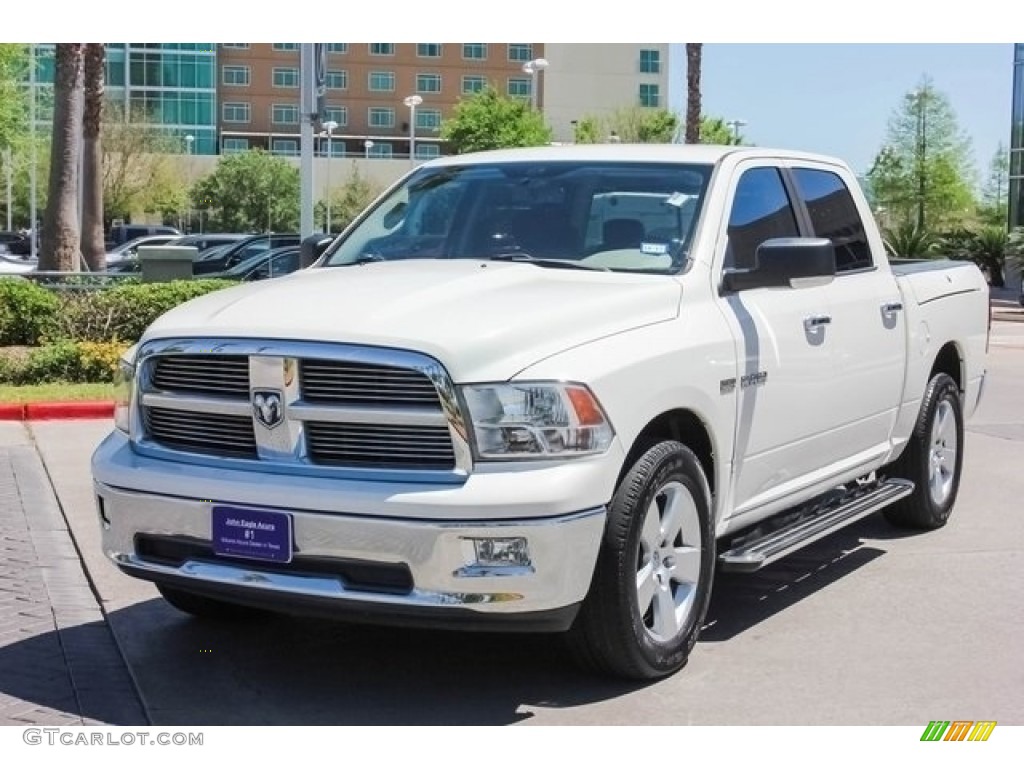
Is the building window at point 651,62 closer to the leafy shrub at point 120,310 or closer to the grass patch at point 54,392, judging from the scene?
the leafy shrub at point 120,310

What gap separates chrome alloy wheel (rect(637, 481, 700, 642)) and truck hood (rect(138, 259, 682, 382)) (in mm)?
662

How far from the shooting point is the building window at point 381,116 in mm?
103188

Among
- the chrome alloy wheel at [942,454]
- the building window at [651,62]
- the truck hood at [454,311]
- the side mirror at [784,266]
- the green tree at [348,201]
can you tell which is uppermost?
the building window at [651,62]

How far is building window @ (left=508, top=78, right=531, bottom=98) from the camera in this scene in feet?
338

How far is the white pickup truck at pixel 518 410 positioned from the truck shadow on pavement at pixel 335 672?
229 millimetres

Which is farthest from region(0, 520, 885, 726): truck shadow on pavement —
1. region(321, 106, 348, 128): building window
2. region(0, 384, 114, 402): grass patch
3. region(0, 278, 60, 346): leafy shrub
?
region(321, 106, 348, 128): building window

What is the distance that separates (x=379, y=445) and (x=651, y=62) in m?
104

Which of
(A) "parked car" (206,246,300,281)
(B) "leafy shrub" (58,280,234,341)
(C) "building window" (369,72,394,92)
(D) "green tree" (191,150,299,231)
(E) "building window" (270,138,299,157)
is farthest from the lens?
(C) "building window" (369,72,394,92)

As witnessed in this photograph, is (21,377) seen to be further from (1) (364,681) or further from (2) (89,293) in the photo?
(1) (364,681)

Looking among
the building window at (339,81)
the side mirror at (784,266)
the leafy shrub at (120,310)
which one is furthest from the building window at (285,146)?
the side mirror at (784,266)

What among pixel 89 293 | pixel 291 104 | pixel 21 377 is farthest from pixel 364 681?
pixel 291 104

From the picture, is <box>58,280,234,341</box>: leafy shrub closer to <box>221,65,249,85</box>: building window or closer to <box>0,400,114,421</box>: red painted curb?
<box>0,400,114,421</box>: red painted curb

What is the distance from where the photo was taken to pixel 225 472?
4.95 m
